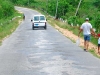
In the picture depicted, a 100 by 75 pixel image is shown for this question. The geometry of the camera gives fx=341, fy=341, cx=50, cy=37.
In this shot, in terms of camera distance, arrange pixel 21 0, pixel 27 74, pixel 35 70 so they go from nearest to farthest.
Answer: pixel 27 74 → pixel 35 70 → pixel 21 0

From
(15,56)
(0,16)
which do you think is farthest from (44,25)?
(0,16)

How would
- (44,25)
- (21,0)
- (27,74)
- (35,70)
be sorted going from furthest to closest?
(21,0)
(44,25)
(35,70)
(27,74)

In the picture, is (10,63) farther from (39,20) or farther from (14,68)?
(39,20)

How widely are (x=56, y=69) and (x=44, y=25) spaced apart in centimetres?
2970

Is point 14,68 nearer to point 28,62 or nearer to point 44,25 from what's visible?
point 28,62

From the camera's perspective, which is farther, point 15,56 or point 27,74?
point 15,56

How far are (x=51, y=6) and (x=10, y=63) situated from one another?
77.0 metres

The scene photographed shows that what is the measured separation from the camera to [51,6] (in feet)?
295

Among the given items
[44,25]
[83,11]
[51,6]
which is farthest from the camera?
[51,6]

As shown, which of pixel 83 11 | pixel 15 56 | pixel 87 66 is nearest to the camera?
pixel 87 66

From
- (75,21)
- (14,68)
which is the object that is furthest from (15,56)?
(75,21)

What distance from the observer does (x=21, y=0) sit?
147000 millimetres

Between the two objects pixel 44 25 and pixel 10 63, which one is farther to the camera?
pixel 44 25

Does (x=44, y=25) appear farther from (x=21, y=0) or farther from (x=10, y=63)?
(x=21, y=0)
